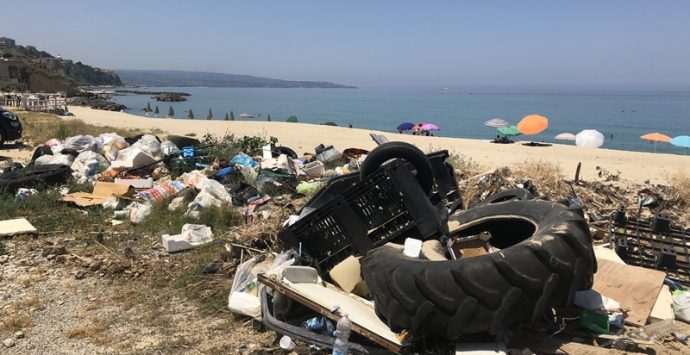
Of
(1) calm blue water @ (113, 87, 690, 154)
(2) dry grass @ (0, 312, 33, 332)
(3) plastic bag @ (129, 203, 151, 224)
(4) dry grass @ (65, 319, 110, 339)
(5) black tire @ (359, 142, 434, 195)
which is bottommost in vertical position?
(1) calm blue water @ (113, 87, 690, 154)

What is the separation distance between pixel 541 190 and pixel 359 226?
400 centimetres

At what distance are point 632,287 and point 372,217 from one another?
6.46ft

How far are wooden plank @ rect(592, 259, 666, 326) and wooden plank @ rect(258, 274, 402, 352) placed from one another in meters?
1.70

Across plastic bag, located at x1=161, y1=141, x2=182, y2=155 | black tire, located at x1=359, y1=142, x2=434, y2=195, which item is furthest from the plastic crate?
plastic bag, located at x1=161, y1=141, x2=182, y2=155

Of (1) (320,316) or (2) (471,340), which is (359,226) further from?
(2) (471,340)

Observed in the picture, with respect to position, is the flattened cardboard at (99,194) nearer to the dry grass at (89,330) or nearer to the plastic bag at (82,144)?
the plastic bag at (82,144)

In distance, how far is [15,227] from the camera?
5.99 metres

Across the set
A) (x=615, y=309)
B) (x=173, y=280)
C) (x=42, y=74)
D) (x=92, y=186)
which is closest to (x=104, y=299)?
(x=173, y=280)

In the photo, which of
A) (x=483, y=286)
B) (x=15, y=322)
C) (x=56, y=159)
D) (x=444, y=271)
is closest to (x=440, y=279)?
(x=444, y=271)

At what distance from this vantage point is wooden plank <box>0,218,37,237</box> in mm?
5848

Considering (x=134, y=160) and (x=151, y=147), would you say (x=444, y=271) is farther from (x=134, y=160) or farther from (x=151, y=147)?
(x=151, y=147)

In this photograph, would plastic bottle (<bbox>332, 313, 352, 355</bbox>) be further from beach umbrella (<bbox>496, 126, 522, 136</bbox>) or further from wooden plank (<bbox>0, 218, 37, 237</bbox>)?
beach umbrella (<bbox>496, 126, 522, 136</bbox>)

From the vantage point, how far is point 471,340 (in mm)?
2988

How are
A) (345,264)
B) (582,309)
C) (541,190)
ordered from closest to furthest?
(582,309) → (345,264) → (541,190)
